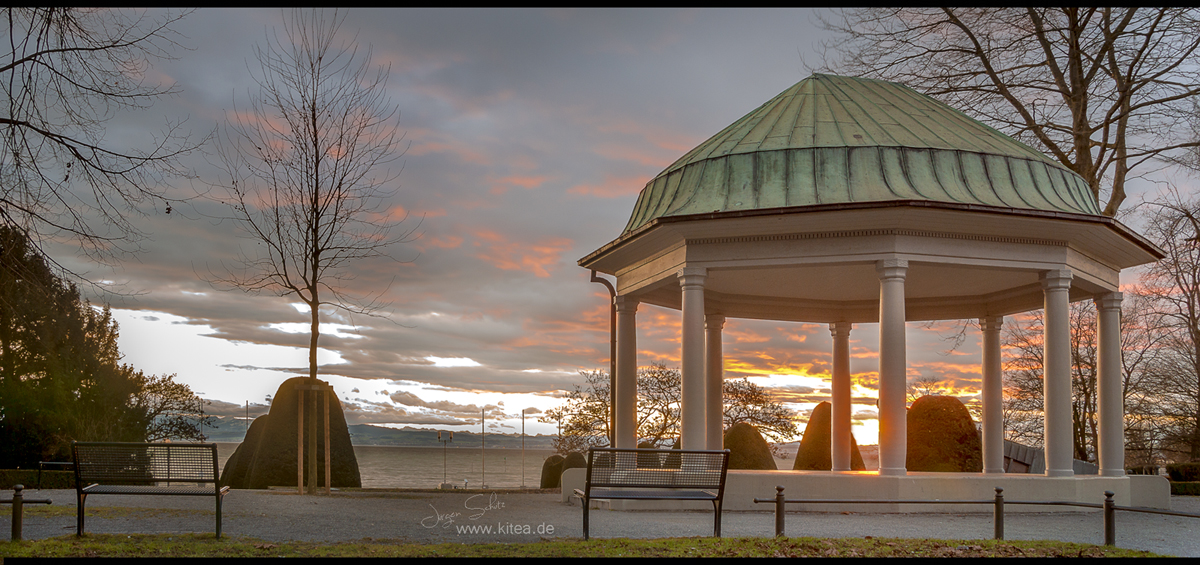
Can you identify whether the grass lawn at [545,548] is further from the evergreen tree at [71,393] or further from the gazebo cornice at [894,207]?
the evergreen tree at [71,393]

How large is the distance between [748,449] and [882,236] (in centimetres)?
1419

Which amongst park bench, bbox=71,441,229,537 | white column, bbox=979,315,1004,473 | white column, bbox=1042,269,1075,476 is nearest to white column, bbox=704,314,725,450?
white column, bbox=979,315,1004,473

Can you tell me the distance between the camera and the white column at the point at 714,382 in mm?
23594

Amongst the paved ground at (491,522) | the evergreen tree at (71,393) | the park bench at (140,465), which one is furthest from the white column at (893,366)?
the evergreen tree at (71,393)

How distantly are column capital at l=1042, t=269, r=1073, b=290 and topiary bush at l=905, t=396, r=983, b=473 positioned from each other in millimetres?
11803

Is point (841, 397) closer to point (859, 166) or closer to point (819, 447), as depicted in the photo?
point (819, 447)

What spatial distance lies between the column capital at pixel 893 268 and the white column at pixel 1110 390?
6075 mm

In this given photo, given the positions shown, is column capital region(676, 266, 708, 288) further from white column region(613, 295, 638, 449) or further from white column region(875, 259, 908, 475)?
white column region(613, 295, 638, 449)

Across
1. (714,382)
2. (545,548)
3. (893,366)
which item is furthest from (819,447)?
(545,548)

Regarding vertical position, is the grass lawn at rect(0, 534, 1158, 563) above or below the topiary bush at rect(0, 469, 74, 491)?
above

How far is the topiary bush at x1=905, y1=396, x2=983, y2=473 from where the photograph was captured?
→ 28406 mm
